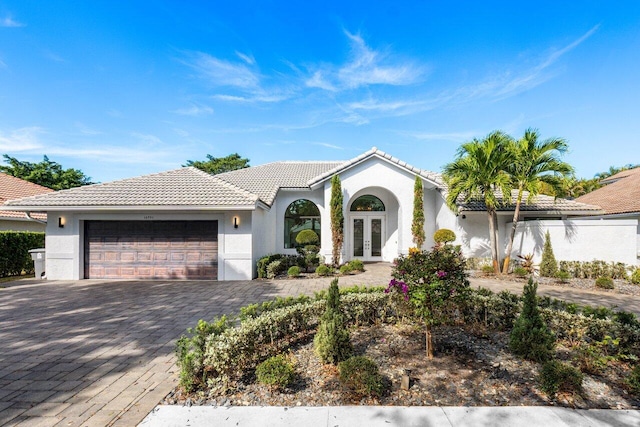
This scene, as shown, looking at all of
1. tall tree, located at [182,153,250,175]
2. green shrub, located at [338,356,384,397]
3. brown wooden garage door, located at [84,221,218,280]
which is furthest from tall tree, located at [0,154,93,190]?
green shrub, located at [338,356,384,397]

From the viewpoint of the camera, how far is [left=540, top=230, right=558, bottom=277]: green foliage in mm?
11797

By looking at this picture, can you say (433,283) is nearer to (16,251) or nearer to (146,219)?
(146,219)

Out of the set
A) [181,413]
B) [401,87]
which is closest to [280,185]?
[401,87]

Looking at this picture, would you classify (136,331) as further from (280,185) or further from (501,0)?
(501,0)

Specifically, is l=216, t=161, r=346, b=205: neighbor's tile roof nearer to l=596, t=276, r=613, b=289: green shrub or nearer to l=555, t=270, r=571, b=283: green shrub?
l=555, t=270, r=571, b=283: green shrub

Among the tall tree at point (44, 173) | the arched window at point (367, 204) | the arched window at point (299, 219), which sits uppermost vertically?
the tall tree at point (44, 173)

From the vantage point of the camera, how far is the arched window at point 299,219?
16.2 metres

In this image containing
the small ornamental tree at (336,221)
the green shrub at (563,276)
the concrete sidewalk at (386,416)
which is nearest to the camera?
the concrete sidewalk at (386,416)

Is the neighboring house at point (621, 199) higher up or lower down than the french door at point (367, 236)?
higher up

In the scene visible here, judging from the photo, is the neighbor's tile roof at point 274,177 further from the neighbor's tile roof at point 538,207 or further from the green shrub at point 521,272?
the green shrub at point 521,272

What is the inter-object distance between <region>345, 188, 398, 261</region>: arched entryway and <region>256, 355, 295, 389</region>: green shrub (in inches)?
518

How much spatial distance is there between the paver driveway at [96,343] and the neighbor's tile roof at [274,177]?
6.38 m

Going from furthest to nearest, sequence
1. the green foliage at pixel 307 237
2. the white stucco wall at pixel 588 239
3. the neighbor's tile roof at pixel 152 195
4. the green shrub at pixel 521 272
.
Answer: the green foliage at pixel 307 237 → the green shrub at pixel 521 272 → the white stucco wall at pixel 588 239 → the neighbor's tile roof at pixel 152 195

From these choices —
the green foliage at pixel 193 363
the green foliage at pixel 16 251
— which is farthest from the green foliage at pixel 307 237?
the green foliage at pixel 16 251
